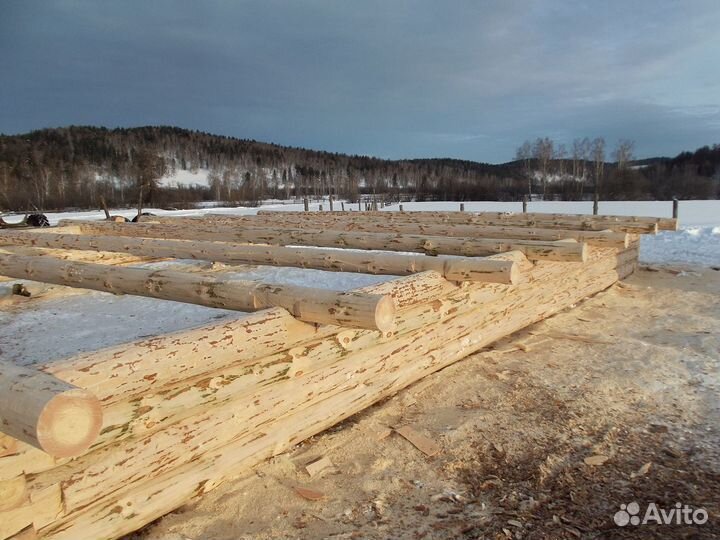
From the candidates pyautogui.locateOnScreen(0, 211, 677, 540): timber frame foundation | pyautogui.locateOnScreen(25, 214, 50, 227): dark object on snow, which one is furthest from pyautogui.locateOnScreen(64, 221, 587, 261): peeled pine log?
pyautogui.locateOnScreen(25, 214, 50, 227): dark object on snow

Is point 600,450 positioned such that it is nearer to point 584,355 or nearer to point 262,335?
point 584,355

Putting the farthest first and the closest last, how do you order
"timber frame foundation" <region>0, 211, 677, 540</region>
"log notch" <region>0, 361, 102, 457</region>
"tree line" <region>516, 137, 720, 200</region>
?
"tree line" <region>516, 137, 720, 200</region>, "timber frame foundation" <region>0, 211, 677, 540</region>, "log notch" <region>0, 361, 102, 457</region>

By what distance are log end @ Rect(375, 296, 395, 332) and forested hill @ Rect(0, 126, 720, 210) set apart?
145 ft

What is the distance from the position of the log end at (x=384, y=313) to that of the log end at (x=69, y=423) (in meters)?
1.36

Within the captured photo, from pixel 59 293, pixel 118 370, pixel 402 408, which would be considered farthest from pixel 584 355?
pixel 59 293

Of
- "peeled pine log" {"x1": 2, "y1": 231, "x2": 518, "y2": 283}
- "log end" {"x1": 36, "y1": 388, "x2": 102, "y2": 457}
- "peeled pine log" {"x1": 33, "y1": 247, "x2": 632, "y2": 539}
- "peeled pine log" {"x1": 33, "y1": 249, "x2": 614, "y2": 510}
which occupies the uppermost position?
"peeled pine log" {"x1": 2, "y1": 231, "x2": 518, "y2": 283}

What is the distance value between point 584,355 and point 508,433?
184cm

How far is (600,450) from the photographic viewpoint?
9.25ft

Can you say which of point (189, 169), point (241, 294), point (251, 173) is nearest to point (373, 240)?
point (241, 294)

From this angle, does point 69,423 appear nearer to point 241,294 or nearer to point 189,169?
point 241,294

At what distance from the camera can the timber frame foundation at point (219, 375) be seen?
1.77m

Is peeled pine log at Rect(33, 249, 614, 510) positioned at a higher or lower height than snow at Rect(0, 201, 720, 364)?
higher

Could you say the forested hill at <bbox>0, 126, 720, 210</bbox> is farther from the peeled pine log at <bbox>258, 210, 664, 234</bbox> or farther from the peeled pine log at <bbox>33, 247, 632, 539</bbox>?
the peeled pine log at <bbox>33, 247, 632, 539</bbox>

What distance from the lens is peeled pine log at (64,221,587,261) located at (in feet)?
15.7
